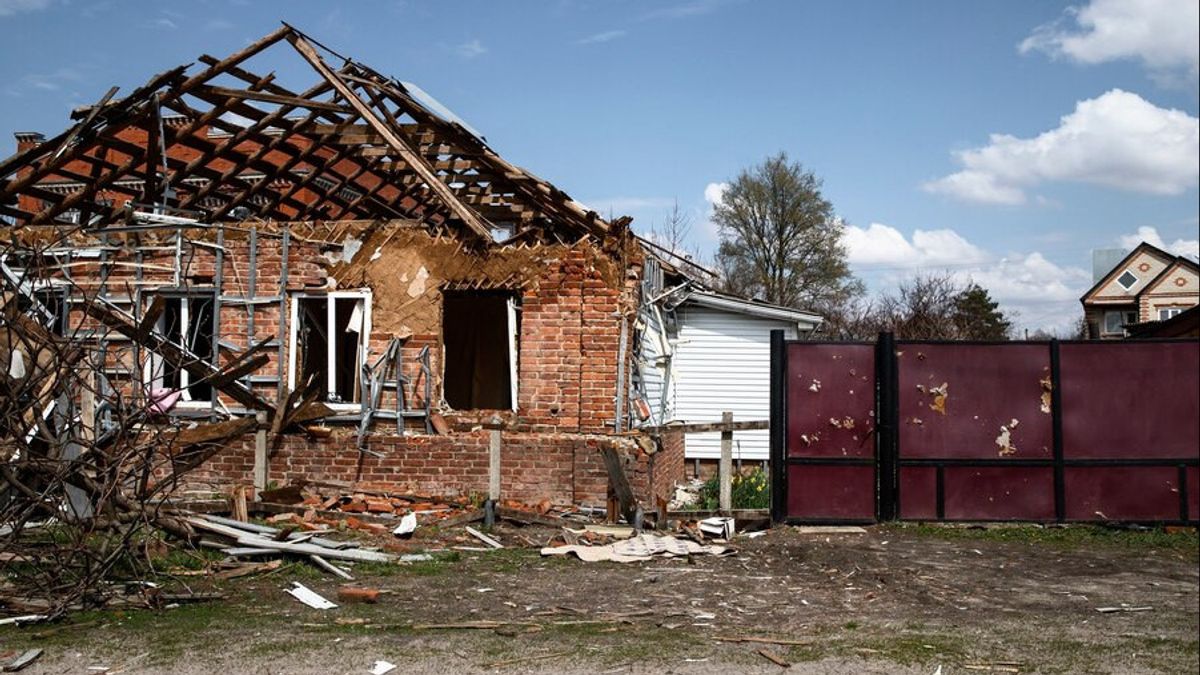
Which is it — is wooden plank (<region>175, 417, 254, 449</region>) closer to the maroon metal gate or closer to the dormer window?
the maroon metal gate

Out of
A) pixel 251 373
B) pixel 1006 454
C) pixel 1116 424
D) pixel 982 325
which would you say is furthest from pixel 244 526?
pixel 982 325

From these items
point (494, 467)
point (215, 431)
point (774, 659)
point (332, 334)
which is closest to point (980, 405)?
point (494, 467)

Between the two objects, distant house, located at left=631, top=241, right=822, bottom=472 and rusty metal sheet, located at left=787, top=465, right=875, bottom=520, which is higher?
distant house, located at left=631, top=241, right=822, bottom=472

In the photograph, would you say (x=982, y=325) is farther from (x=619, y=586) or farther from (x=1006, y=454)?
(x=619, y=586)

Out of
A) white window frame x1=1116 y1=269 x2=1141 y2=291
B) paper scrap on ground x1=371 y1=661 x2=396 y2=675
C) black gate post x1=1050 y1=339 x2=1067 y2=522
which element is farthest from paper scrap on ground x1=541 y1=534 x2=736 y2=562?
white window frame x1=1116 y1=269 x2=1141 y2=291

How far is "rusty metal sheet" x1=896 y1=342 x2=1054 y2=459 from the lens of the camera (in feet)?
34.1

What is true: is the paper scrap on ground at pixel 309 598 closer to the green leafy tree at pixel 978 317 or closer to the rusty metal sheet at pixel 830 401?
the rusty metal sheet at pixel 830 401

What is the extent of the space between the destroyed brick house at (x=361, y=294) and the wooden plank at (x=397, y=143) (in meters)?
0.03

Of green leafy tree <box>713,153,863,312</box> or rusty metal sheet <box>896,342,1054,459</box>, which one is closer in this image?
rusty metal sheet <box>896,342,1054,459</box>

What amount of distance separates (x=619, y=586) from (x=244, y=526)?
3.77 m

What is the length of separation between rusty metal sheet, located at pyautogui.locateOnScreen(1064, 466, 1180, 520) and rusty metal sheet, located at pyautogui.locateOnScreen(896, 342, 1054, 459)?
0.56 meters

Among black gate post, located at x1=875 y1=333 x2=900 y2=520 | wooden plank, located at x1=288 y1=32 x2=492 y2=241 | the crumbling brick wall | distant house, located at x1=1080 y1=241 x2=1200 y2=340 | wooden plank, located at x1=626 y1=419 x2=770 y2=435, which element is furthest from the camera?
distant house, located at x1=1080 y1=241 x2=1200 y2=340

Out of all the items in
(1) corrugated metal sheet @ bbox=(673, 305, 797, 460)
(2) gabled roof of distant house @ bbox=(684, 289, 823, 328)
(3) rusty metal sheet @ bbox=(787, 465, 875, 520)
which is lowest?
(3) rusty metal sheet @ bbox=(787, 465, 875, 520)

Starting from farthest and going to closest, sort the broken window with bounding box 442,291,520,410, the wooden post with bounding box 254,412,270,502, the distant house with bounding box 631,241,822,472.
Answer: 1. the distant house with bounding box 631,241,822,472
2. the broken window with bounding box 442,291,520,410
3. the wooden post with bounding box 254,412,270,502
